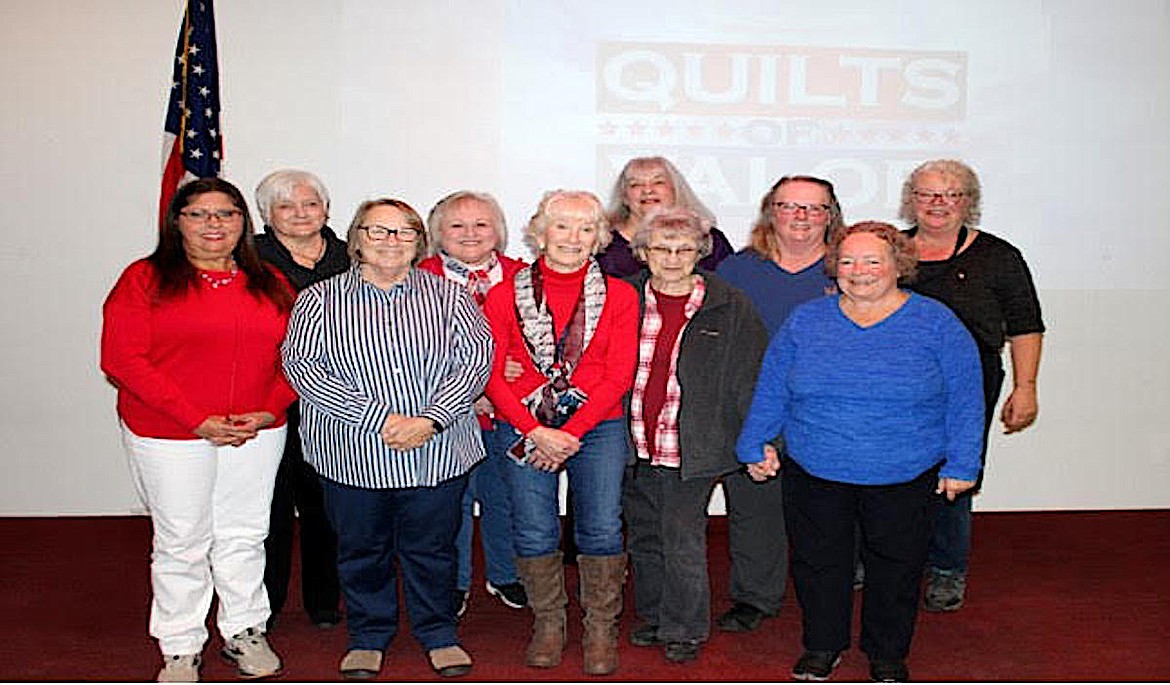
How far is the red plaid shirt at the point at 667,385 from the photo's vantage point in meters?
3.12

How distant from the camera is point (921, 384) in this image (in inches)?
114

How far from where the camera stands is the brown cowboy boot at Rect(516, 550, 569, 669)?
3168 mm

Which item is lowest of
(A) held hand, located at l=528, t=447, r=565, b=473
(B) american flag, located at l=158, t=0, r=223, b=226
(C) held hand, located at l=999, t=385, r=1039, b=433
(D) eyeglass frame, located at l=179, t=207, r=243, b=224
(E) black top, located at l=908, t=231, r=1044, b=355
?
(A) held hand, located at l=528, t=447, r=565, b=473

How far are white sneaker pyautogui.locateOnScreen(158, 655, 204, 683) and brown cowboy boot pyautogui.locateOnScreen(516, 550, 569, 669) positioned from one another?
3.12ft

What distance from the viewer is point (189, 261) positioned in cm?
296

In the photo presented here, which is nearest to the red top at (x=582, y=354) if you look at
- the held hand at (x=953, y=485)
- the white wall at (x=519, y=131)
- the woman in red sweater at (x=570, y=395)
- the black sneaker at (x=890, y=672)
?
the woman in red sweater at (x=570, y=395)

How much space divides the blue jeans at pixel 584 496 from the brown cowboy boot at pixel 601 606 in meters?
0.03

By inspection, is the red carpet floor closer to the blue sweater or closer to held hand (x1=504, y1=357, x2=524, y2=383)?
the blue sweater

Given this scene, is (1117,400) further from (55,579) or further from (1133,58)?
(55,579)

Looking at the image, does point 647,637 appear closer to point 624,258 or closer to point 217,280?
point 624,258

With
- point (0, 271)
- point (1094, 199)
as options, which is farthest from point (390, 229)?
point (1094, 199)

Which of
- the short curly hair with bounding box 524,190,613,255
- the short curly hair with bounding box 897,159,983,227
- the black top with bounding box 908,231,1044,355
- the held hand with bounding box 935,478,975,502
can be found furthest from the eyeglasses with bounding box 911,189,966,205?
the short curly hair with bounding box 524,190,613,255

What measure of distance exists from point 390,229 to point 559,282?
493 millimetres

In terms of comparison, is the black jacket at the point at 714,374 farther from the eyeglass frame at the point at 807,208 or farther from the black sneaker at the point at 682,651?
the black sneaker at the point at 682,651
